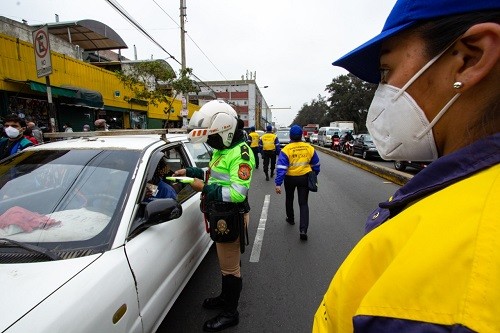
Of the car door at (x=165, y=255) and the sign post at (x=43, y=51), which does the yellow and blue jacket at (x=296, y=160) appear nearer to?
the car door at (x=165, y=255)

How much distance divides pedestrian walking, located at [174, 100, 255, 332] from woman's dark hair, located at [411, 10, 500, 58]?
1735mm

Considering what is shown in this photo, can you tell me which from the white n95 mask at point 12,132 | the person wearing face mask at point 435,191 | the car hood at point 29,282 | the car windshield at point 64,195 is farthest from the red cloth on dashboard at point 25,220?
the white n95 mask at point 12,132

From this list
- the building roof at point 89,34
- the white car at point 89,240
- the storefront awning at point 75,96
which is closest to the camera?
the white car at point 89,240

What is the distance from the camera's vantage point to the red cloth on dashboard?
1792 millimetres

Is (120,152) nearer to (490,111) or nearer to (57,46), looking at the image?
(490,111)

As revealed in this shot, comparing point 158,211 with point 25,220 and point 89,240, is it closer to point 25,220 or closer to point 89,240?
point 89,240

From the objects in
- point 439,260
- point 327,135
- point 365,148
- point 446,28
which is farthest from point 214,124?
point 327,135

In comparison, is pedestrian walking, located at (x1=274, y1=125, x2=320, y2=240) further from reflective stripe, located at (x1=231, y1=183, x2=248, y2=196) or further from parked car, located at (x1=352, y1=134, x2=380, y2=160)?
parked car, located at (x1=352, y1=134, x2=380, y2=160)

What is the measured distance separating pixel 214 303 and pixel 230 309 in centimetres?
26

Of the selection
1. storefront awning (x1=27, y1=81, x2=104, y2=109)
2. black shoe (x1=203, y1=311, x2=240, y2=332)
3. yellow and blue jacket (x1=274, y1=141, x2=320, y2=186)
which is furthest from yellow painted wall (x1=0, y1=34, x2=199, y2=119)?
black shoe (x1=203, y1=311, x2=240, y2=332)

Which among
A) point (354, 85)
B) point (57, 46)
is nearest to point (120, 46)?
point (57, 46)

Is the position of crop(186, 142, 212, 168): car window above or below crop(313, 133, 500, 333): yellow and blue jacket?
below

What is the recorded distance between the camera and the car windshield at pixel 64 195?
1.75 m

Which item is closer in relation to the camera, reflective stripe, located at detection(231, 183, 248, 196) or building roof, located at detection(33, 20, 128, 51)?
reflective stripe, located at detection(231, 183, 248, 196)
